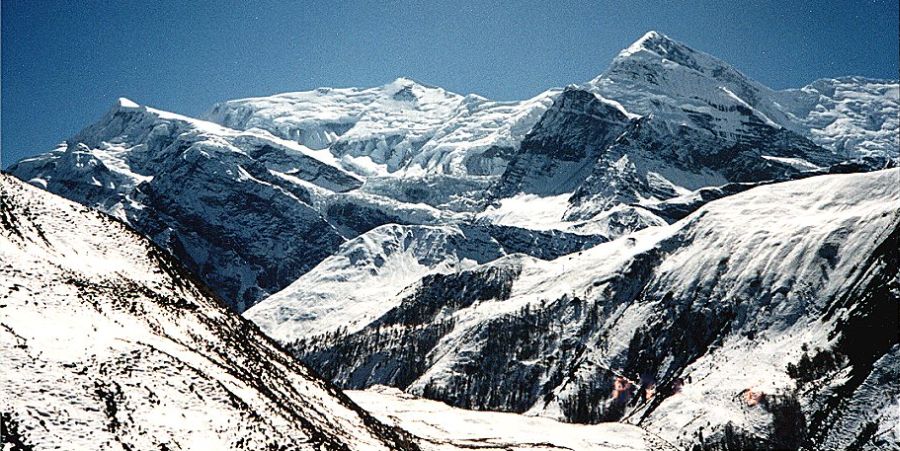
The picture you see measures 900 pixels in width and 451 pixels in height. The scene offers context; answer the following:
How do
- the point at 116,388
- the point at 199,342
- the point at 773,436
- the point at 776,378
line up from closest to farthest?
the point at 116,388, the point at 199,342, the point at 773,436, the point at 776,378

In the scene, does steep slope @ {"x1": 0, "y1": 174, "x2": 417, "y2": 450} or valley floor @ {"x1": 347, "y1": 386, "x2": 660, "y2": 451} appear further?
valley floor @ {"x1": 347, "y1": 386, "x2": 660, "y2": 451}

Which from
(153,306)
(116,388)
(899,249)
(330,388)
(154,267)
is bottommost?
(116,388)

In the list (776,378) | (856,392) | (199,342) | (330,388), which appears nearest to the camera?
(199,342)

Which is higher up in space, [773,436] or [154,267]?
[154,267]

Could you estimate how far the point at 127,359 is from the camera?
Answer: 1999 inches

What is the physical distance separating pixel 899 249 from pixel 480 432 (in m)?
118

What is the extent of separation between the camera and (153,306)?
63688 millimetres

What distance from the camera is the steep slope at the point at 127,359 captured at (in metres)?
44.7

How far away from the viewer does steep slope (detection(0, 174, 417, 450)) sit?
44719mm

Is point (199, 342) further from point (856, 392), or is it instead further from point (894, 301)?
point (894, 301)

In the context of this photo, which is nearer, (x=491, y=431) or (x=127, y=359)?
(x=127, y=359)

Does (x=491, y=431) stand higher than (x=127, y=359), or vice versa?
(x=491, y=431)

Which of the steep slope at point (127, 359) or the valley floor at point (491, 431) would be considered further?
the valley floor at point (491, 431)

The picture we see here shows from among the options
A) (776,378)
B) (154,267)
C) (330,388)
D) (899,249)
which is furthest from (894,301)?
(154,267)
